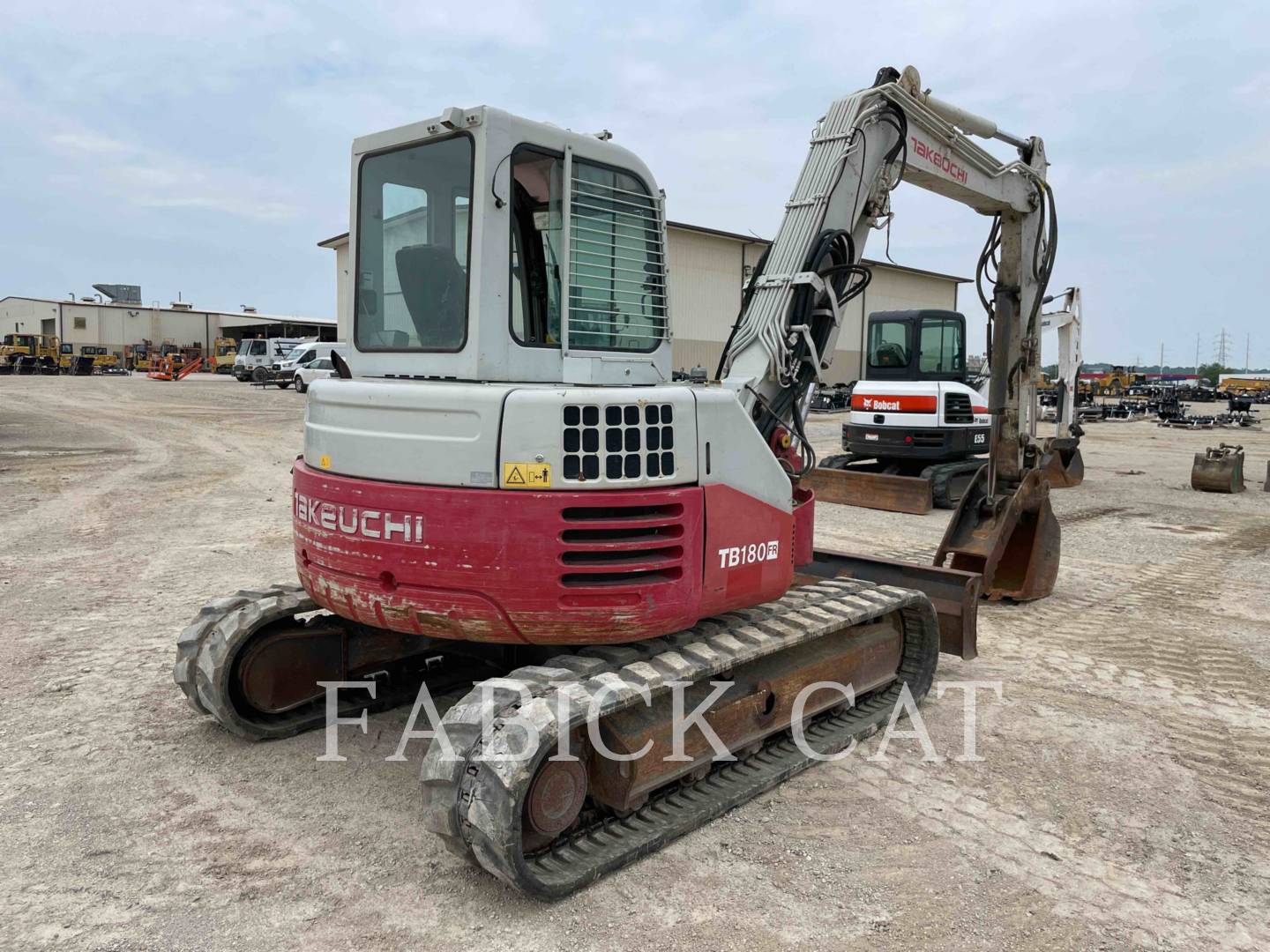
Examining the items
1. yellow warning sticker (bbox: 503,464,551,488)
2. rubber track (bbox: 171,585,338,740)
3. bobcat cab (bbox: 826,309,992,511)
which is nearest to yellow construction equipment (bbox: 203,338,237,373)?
bobcat cab (bbox: 826,309,992,511)

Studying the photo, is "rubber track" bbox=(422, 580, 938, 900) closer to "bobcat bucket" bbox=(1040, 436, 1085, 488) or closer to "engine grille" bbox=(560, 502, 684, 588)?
"engine grille" bbox=(560, 502, 684, 588)

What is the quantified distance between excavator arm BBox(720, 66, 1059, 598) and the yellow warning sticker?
1.87 metres

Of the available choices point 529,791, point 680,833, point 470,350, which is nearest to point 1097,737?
point 680,833

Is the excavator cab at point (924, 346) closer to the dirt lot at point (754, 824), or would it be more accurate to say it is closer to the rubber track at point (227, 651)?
the dirt lot at point (754, 824)

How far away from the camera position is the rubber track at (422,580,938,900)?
10.8ft

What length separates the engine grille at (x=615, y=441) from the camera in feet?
11.9

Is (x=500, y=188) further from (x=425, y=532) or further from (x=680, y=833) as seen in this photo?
(x=680, y=833)

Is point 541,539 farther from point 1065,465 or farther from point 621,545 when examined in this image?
point 1065,465

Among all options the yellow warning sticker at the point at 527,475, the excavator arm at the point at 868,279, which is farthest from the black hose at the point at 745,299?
the yellow warning sticker at the point at 527,475

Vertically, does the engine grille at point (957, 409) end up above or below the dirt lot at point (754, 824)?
above

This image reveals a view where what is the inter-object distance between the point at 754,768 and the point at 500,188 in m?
2.86

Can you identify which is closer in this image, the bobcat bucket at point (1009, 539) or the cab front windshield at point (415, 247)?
the cab front windshield at point (415, 247)

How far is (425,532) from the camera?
3730mm

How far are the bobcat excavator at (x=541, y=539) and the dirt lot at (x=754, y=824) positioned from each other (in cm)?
24
